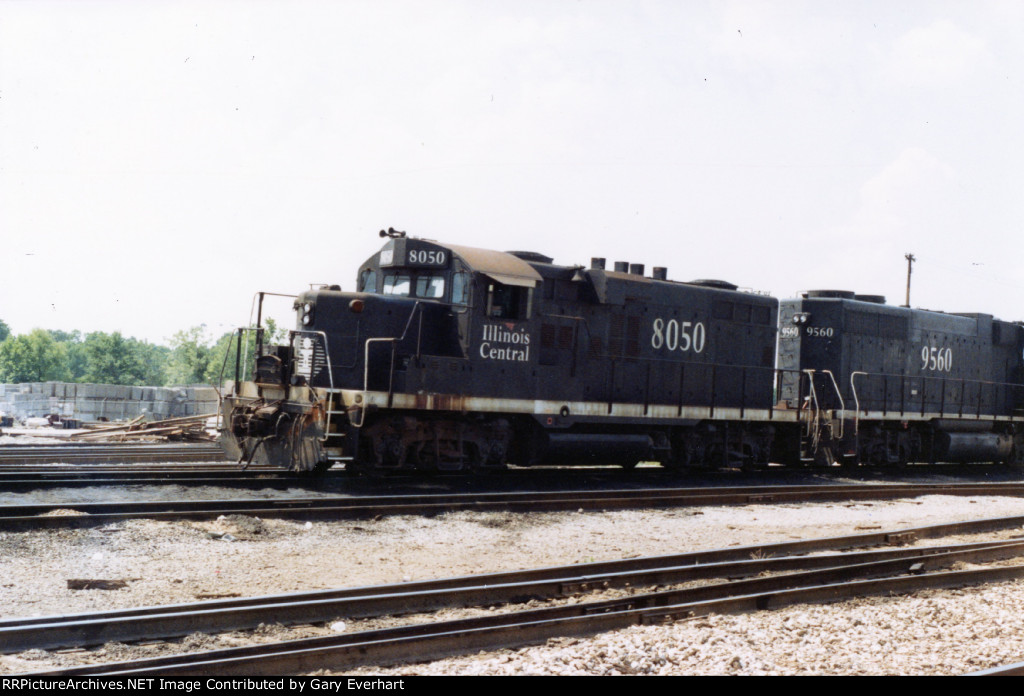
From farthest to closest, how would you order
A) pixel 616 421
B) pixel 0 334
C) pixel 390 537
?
1. pixel 0 334
2. pixel 616 421
3. pixel 390 537

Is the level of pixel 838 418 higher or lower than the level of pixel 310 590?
higher

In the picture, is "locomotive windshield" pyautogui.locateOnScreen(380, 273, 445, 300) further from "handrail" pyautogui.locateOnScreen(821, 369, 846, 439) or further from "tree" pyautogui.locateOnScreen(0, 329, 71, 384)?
"tree" pyautogui.locateOnScreen(0, 329, 71, 384)

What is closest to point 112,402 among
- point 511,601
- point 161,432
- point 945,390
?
point 161,432

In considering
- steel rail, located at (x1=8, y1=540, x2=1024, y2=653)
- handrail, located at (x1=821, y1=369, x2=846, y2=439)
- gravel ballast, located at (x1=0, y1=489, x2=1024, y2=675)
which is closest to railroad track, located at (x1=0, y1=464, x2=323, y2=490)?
gravel ballast, located at (x1=0, y1=489, x2=1024, y2=675)

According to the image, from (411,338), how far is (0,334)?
457 feet

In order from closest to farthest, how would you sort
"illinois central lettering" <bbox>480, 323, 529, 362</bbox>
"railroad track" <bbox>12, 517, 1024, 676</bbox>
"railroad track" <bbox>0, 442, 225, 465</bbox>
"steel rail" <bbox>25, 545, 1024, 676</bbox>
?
"steel rail" <bbox>25, 545, 1024, 676</bbox>, "railroad track" <bbox>12, 517, 1024, 676</bbox>, "illinois central lettering" <bbox>480, 323, 529, 362</bbox>, "railroad track" <bbox>0, 442, 225, 465</bbox>

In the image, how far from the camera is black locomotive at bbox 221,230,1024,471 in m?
12.7

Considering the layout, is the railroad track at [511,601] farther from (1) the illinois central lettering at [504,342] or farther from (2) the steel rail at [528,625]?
(1) the illinois central lettering at [504,342]

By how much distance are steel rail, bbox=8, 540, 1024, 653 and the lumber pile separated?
1493 cm

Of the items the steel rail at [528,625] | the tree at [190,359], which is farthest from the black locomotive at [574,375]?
the tree at [190,359]

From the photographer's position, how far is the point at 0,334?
131500mm

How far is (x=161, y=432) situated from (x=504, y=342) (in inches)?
458
